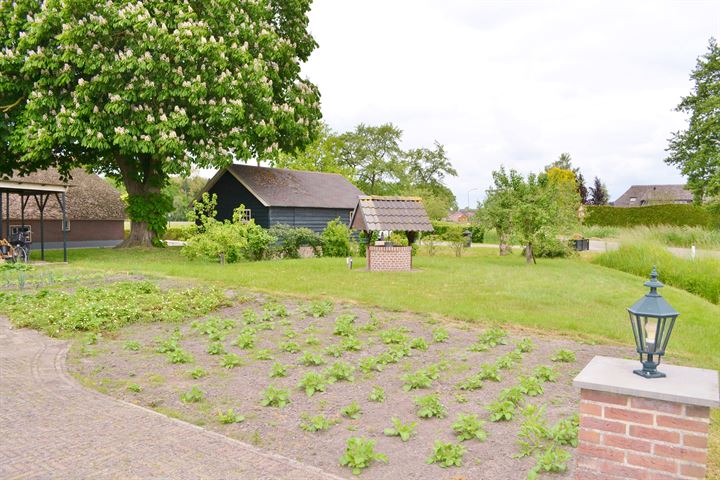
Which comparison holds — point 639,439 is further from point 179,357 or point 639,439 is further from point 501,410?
point 179,357

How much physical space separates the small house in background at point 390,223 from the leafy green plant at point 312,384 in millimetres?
13468

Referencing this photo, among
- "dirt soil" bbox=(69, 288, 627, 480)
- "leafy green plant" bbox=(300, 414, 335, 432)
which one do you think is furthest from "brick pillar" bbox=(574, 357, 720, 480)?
"leafy green plant" bbox=(300, 414, 335, 432)

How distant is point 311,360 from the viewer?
8.06 m

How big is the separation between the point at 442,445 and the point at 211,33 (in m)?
22.6

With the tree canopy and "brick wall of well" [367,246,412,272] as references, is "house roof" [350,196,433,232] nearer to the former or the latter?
"brick wall of well" [367,246,412,272]

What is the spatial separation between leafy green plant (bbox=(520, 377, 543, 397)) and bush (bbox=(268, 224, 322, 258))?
20591mm

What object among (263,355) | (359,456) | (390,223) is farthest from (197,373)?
(390,223)

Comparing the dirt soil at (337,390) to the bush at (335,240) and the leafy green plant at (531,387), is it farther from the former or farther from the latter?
the bush at (335,240)

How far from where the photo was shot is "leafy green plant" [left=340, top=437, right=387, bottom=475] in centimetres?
476

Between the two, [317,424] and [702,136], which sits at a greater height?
[702,136]

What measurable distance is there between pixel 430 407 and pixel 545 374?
2.02 m

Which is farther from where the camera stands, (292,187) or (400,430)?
(292,187)

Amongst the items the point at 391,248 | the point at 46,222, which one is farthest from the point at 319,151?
the point at 391,248

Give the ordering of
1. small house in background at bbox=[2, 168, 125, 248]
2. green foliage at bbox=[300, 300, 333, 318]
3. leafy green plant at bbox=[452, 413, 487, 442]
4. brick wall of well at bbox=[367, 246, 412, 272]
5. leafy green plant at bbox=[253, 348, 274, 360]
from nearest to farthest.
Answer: leafy green plant at bbox=[452, 413, 487, 442], leafy green plant at bbox=[253, 348, 274, 360], green foliage at bbox=[300, 300, 333, 318], brick wall of well at bbox=[367, 246, 412, 272], small house in background at bbox=[2, 168, 125, 248]
